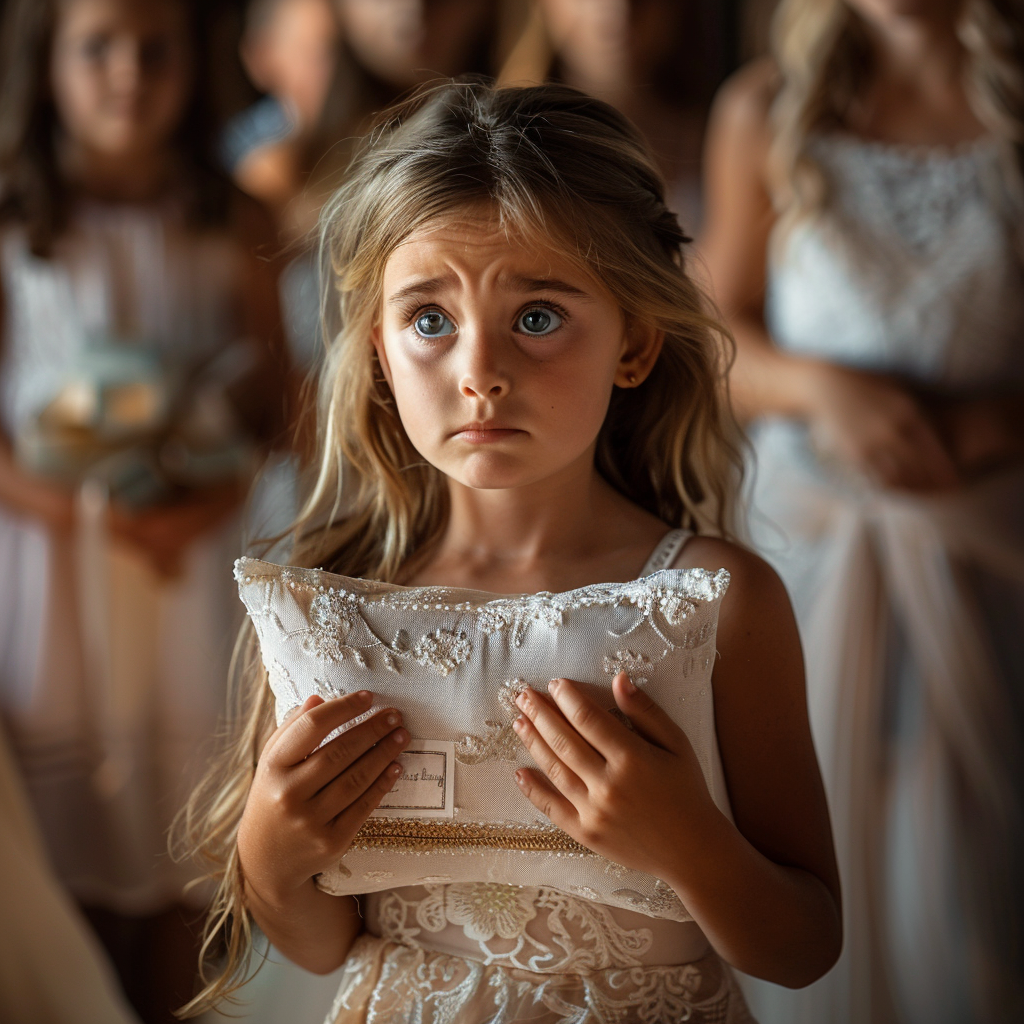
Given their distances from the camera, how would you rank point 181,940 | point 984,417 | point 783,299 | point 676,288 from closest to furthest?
point 676,288, point 984,417, point 783,299, point 181,940

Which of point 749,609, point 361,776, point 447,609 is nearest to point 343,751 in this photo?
point 361,776

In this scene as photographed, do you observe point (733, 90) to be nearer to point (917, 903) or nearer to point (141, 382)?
point (141, 382)

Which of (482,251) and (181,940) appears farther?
(181,940)

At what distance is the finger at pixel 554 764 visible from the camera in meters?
0.82

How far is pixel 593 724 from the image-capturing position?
806 mm

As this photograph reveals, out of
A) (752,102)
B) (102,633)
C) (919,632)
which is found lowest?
(102,633)

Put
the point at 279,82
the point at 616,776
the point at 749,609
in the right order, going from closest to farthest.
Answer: the point at 616,776 < the point at 749,609 < the point at 279,82

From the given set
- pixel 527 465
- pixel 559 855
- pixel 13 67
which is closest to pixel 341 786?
pixel 559 855

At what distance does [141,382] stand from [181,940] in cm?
100

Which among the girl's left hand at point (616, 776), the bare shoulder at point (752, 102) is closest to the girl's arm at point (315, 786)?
the girl's left hand at point (616, 776)

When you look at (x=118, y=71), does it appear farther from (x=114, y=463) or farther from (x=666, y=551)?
(x=666, y=551)

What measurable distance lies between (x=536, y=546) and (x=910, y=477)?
0.84 m

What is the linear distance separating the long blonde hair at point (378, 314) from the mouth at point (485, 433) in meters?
0.15

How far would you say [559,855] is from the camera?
2.85 ft
